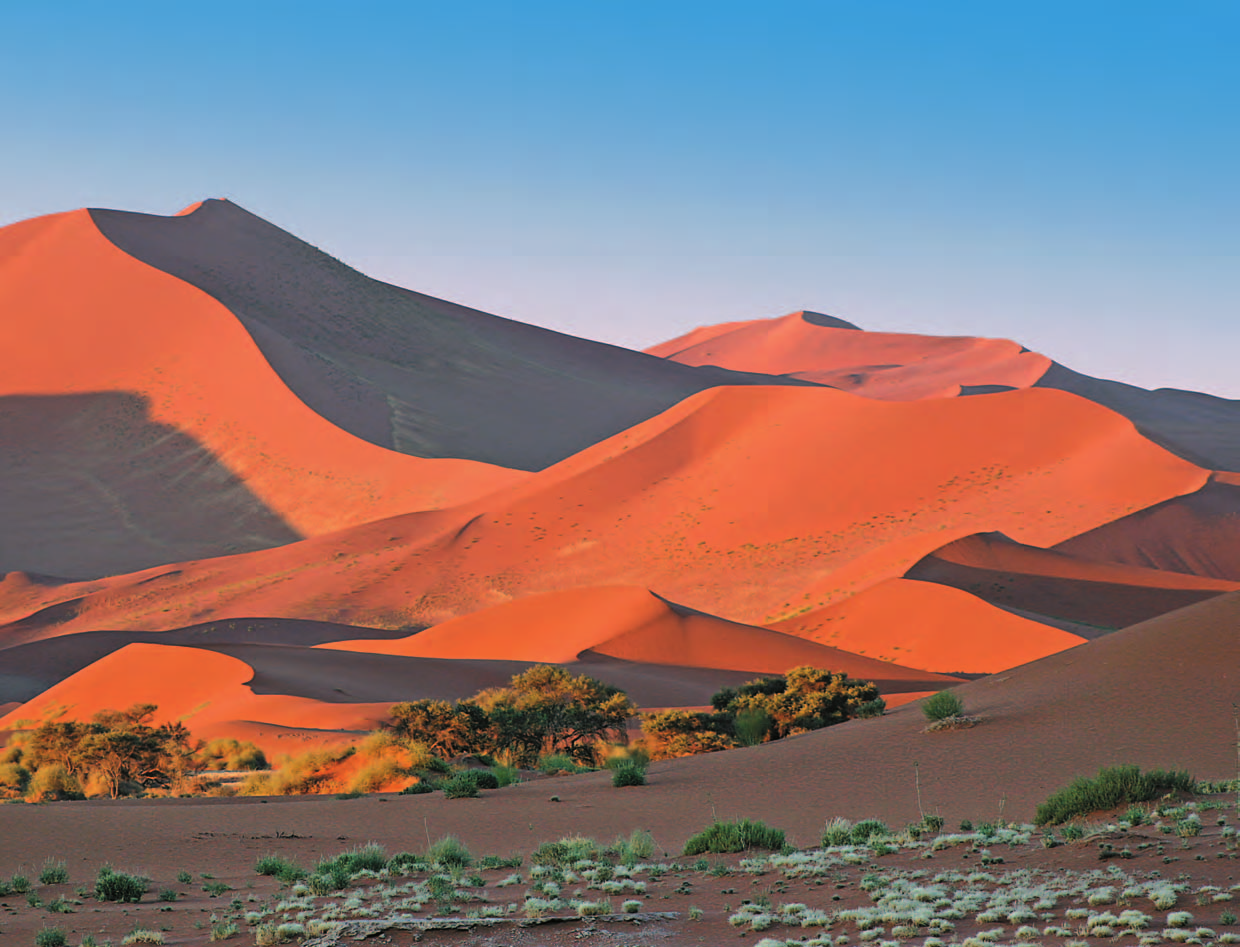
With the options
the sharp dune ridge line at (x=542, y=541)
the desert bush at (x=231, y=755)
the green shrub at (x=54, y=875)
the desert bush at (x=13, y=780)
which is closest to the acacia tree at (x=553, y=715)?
the sharp dune ridge line at (x=542, y=541)

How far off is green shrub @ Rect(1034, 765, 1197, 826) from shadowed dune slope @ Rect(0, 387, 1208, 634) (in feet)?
118

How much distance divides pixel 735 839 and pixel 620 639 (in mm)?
27209

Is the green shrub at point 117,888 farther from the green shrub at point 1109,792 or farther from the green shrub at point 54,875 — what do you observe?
the green shrub at point 1109,792

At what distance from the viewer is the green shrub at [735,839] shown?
41.4ft

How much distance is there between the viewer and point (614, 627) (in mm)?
40562

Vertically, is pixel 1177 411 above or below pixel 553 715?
above

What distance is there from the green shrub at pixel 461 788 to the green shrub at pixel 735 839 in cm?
565

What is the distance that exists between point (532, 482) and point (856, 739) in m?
49.1

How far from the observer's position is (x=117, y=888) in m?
11.5

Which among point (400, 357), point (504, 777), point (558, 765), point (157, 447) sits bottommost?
point (558, 765)

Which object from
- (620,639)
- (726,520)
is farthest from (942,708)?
(726,520)

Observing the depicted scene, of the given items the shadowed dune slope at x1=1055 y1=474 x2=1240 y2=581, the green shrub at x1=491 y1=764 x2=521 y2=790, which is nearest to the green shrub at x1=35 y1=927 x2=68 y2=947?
the green shrub at x1=491 y1=764 x2=521 y2=790

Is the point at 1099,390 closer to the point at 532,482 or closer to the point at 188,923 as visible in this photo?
the point at 532,482

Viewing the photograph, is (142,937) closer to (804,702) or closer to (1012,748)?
(1012,748)
